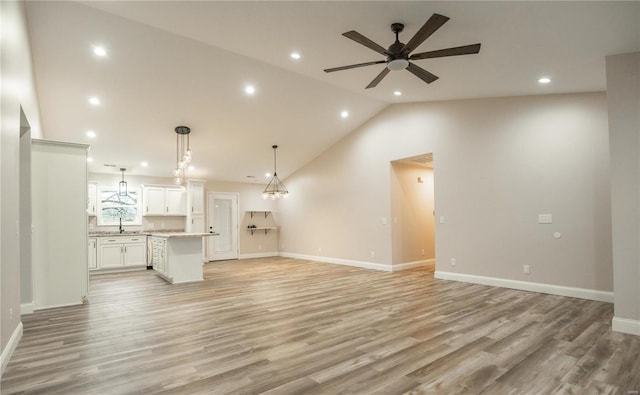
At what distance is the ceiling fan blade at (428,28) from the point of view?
2.73 m

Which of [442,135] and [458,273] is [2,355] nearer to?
[458,273]

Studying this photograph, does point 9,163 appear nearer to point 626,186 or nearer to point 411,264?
point 626,186

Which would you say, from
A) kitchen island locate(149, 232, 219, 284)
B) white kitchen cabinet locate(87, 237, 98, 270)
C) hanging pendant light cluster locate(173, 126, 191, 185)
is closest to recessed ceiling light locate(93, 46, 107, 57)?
hanging pendant light cluster locate(173, 126, 191, 185)

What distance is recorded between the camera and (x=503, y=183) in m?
Answer: 5.63

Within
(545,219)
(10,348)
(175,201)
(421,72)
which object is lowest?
→ (10,348)

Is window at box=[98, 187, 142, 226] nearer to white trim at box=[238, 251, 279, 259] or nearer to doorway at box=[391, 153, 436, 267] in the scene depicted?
white trim at box=[238, 251, 279, 259]

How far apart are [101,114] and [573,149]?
7834 mm

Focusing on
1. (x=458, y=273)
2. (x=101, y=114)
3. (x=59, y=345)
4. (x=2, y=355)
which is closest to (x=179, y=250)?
(x=101, y=114)

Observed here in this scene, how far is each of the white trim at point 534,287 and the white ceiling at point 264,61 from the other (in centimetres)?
285

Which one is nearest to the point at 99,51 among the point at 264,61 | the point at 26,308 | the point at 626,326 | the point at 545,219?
the point at 264,61

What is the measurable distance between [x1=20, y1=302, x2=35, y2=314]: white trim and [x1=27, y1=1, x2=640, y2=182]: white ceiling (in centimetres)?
324

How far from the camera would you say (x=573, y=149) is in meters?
4.90

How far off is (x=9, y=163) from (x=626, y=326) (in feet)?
19.6

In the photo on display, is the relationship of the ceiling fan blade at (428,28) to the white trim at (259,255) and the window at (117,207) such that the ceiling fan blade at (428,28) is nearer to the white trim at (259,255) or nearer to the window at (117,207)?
the window at (117,207)
